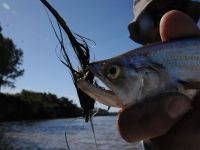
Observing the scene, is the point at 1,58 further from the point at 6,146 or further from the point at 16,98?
the point at 6,146

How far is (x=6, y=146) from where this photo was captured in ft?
75.7

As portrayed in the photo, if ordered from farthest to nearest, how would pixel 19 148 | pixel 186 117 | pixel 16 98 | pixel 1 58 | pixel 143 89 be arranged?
pixel 16 98
pixel 1 58
pixel 19 148
pixel 186 117
pixel 143 89

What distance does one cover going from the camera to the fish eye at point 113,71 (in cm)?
256

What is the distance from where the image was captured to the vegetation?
61781 millimetres

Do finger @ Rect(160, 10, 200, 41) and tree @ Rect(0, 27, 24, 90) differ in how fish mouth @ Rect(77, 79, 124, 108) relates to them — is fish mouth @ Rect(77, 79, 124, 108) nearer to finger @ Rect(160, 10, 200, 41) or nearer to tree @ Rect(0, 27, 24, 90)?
finger @ Rect(160, 10, 200, 41)

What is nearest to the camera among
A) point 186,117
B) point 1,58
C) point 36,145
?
point 186,117

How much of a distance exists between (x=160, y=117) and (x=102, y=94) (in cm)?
43

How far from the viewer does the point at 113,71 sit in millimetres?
2584

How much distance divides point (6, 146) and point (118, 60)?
2175 cm

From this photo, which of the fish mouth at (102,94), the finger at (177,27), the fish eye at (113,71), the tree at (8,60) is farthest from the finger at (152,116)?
the tree at (8,60)

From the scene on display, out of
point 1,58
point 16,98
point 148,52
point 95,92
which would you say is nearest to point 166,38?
point 148,52

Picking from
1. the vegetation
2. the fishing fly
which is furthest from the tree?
the fishing fly

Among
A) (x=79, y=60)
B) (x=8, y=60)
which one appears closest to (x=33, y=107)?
(x=8, y=60)

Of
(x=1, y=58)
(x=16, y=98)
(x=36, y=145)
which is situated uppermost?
(x=1, y=58)
